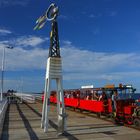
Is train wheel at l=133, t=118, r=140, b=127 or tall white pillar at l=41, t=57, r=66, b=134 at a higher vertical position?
tall white pillar at l=41, t=57, r=66, b=134

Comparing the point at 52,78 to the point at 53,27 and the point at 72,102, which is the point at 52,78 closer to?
the point at 53,27

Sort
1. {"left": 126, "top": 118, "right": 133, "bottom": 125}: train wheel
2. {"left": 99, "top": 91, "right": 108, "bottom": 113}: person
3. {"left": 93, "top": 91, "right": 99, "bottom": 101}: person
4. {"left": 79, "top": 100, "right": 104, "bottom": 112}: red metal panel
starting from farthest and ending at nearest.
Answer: {"left": 93, "top": 91, "right": 99, "bottom": 101}: person < {"left": 79, "top": 100, "right": 104, "bottom": 112}: red metal panel < {"left": 99, "top": 91, "right": 108, "bottom": 113}: person < {"left": 126, "top": 118, "right": 133, "bottom": 125}: train wheel

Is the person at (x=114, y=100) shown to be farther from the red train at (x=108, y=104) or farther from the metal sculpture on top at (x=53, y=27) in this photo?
the metal sculpture on top at (x=53, y=27)

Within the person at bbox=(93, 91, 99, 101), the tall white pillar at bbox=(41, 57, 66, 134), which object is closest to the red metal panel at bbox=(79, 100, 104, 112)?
the person at bbox=(93, 91, 99, 101)

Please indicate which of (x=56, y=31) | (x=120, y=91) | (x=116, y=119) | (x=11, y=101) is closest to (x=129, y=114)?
(x=116, y=119)

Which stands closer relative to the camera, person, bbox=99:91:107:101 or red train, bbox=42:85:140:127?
red train, bbox=42:85:140:127

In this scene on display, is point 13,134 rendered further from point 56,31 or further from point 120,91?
point 120,91

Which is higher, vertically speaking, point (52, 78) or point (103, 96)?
point (52, 78)

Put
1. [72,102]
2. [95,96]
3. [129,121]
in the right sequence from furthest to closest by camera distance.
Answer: [72,102], [95,96], [129,121]

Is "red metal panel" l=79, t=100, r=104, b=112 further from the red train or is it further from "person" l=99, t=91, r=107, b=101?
"person" l=99, t=91, r=107, b=101

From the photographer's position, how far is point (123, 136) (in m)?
13.5

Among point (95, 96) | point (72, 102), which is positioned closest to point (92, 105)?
point (95, 96)

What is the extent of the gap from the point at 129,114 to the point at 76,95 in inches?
520

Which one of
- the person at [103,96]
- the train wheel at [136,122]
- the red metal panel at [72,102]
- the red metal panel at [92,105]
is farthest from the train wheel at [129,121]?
the red metal panel at [72,102]
